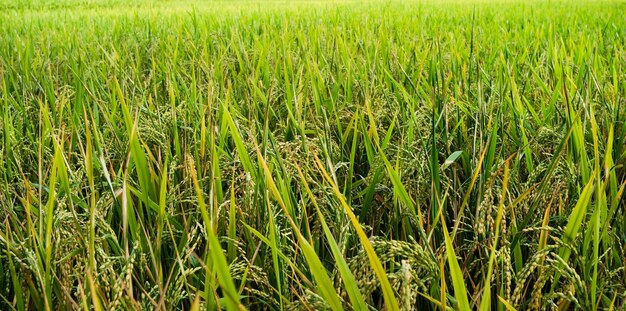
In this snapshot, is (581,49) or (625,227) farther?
(581,49)

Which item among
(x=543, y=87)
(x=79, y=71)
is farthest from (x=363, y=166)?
(x=79, y=71)

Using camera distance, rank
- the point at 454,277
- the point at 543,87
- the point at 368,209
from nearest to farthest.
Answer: the point at 454,277 → the point at 368,209 → the point at 543,87

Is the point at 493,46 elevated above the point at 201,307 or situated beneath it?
elevated above

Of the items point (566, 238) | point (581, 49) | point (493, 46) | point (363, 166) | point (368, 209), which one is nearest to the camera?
point (566, 238)

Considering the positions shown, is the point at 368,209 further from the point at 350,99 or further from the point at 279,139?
the point at 350,99

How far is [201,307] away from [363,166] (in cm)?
63

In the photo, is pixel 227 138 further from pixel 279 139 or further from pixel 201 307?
pixel 201 307

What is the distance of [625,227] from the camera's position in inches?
33.2

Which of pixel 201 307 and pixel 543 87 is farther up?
pixel 543 87

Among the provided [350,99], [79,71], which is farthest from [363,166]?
[79,71]

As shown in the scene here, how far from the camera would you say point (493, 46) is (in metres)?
2.22

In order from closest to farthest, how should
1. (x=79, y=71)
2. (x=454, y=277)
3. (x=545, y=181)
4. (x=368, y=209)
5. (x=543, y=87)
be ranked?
(x=454, y=277), (x=545, y=181), (x=368, y=209), (x=543, y=87), (x=79, y=71)

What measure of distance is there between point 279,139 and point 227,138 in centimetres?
13

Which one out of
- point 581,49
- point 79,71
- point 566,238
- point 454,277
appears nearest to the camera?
point 454,277
